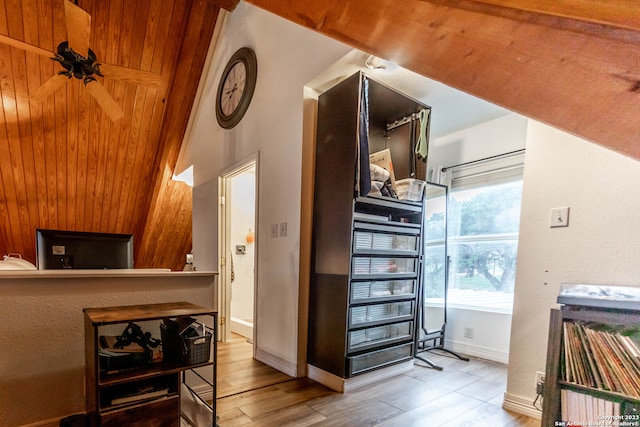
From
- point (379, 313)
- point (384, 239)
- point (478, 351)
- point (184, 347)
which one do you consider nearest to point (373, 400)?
point (379, 313)

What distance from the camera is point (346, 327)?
6.70 feet

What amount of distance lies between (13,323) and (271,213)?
1.66 metres

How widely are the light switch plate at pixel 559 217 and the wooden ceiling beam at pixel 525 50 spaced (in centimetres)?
132

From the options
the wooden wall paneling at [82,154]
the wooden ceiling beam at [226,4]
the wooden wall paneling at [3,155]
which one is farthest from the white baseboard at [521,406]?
the wooden wall paneling at [3,155]

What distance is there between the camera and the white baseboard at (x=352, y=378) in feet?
6.71

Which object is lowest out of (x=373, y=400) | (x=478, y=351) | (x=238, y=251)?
(x=478, y=351)

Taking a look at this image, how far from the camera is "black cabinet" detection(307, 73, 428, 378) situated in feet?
6.81

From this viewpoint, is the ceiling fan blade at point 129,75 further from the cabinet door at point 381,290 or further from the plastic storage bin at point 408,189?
the cabinet door at point 381,290

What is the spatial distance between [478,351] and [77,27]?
168 inches

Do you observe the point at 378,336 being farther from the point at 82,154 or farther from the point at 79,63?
the point at 82,154

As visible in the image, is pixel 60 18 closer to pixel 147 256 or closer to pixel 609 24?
pixel 147 256

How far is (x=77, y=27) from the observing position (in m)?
2.15

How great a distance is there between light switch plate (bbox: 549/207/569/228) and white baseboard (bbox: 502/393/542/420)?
3.40 feet

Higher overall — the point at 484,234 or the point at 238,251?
the point at 484,234
